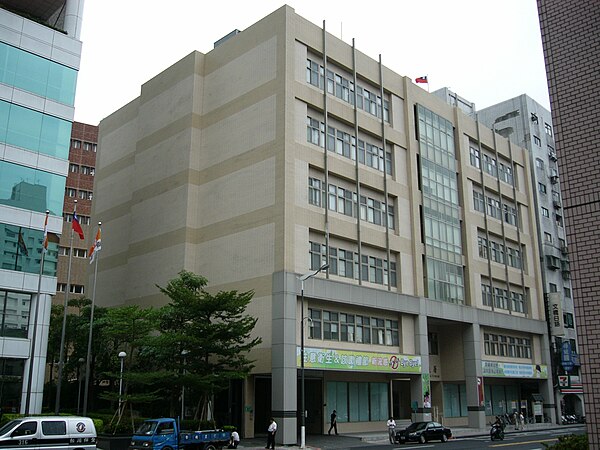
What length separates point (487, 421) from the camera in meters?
58.4

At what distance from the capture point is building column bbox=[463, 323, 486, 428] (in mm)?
52469

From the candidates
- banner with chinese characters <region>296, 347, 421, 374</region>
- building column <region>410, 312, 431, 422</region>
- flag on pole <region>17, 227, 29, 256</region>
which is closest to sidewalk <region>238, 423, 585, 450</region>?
building column <region>410, 312, 431, 422</region>

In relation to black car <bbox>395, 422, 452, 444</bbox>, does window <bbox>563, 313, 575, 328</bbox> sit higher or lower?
higher

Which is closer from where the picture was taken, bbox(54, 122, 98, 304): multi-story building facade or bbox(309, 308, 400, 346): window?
bbox(309, 308, 400, 346): window

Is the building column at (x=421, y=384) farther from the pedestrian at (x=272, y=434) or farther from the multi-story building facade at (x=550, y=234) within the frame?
the multi-story building facade at (x=550, y=234)

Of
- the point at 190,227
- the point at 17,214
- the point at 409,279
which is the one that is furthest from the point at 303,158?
the point at 17,214

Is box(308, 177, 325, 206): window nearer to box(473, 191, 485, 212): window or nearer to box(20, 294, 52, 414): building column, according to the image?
box(20, 294, 52, 414): building column

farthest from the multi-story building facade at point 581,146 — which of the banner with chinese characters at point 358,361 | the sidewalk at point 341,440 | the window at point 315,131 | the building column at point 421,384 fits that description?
the building column at point 421,384

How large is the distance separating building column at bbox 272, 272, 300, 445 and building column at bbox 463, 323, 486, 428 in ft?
71.8

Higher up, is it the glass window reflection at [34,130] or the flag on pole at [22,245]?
the glass window reflection at [34,130]

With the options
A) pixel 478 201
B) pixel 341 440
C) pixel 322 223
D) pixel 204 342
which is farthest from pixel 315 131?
pixel 478 201

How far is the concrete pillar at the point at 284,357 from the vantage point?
119 feet

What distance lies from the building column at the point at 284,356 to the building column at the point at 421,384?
13.2m

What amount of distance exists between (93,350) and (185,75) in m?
22.8
